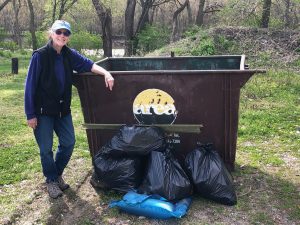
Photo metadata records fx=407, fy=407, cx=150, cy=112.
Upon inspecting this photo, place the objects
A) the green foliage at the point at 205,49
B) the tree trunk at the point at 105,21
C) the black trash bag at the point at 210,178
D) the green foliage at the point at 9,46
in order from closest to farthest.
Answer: the black trash bag at the point at 210,178 < the green foliage at the point at 205,49 < the tree trunk at the point at 105,21 < the green foliage at the point at 9,46

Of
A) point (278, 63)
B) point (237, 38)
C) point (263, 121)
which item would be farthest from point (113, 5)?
point (263, 121)

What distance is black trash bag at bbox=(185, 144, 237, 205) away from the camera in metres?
3.91

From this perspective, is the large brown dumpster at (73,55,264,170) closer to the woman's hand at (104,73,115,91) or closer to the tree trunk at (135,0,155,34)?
the woman's hand at (104,73,115,91)

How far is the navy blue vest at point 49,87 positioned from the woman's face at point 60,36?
0.27 feet

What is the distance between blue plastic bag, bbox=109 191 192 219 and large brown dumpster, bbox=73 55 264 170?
790mm

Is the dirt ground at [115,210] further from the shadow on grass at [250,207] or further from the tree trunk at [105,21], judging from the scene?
the tree trunk at [105,21]

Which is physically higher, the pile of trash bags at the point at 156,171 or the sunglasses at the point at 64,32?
the sunglasses at the point at 64,32

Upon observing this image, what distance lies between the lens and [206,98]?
419cm

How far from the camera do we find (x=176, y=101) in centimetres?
424

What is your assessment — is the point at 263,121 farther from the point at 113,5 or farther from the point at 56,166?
the point at 113,5

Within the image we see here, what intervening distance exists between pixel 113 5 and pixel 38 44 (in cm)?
647

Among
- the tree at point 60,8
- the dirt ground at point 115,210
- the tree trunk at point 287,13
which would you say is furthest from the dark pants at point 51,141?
the tree at point 60,8

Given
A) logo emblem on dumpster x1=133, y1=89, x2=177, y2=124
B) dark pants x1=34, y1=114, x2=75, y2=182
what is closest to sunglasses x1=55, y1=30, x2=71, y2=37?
dark pants x1=34, y1=114, x2=75, y2=182

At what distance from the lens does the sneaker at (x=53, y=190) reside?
13.8ft
